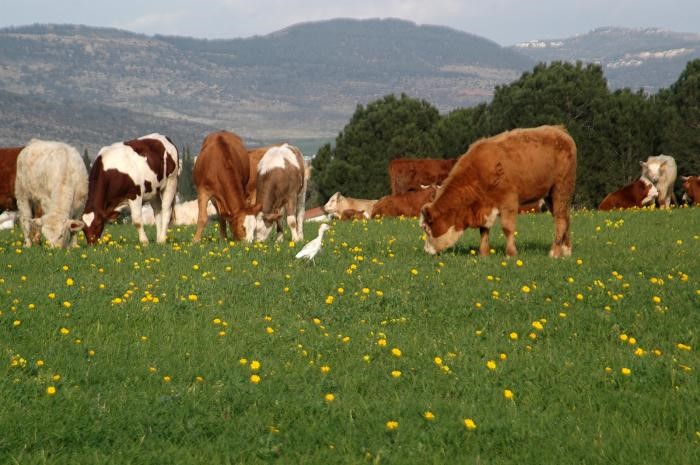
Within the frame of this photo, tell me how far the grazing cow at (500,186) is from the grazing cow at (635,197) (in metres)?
20.1

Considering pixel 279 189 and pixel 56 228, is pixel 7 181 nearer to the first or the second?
pixel 56 228

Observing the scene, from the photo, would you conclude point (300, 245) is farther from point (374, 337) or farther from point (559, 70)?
point (559, 70)

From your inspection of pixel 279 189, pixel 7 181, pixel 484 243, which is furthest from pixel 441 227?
pixel 7 181

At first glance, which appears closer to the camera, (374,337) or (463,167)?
(374,337)

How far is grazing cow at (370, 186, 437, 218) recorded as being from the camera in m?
37.6

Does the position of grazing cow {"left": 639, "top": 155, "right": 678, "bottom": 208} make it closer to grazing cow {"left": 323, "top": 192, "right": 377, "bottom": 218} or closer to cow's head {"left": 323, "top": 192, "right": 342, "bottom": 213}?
grazing cow {"left": 323, "top": 192, "right": 377, "bottom": 218}

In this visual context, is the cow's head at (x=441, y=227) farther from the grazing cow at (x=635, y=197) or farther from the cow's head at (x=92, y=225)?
the grazing cow at (x=635, y=197)

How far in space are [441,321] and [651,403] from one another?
383 cm

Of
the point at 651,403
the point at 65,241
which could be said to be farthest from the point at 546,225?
the point at 651,403

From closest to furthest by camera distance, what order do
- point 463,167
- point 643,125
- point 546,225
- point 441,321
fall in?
point 441,321 < point 463,167 < point 546,225 < point 643,125

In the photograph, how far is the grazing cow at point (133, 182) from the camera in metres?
20.9

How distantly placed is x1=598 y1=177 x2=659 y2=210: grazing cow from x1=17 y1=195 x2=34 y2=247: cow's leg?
2391cm

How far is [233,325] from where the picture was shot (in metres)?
11.7

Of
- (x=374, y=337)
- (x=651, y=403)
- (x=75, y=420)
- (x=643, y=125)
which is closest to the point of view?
(x=75, y=420)
